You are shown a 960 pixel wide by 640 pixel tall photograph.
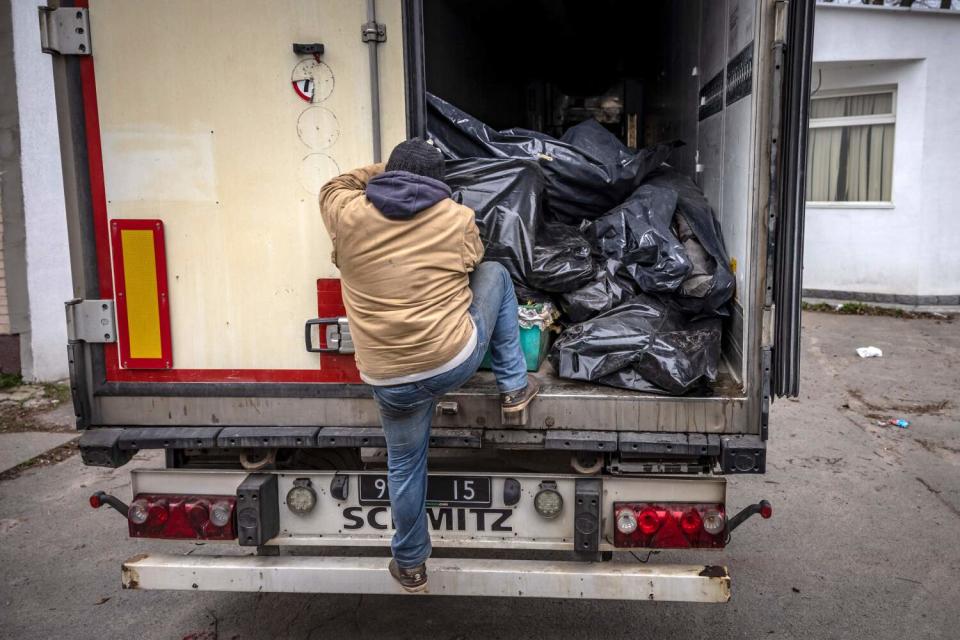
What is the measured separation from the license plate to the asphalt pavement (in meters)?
0.84

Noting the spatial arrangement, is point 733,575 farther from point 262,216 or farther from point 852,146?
point 852,146

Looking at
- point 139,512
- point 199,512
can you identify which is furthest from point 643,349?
point 139,512

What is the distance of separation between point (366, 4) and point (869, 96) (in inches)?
364

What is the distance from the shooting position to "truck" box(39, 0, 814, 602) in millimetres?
2734

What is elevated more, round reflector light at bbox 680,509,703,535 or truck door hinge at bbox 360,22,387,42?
truck door hinge at bbox 360,22,387,42

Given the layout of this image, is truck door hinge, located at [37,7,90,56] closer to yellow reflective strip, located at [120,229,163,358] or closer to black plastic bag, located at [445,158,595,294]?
yellow reflective strip, located at [120,229,163,358]

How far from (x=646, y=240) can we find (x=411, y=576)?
160cm

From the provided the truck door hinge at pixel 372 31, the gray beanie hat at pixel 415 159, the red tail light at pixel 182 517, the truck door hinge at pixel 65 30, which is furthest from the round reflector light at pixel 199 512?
the truck door hinge at pixel 372 31

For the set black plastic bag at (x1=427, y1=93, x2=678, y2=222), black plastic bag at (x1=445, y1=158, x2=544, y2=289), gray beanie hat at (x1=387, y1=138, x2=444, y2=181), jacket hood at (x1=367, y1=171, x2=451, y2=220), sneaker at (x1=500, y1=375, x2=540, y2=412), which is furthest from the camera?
black plastic bag at (x1=427, y1=93, x2=678, y2=222)

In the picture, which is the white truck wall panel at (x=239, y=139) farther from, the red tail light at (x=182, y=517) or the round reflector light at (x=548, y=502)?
the round reflector light at (x=548, y=502)

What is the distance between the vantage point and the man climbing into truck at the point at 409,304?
2518mm

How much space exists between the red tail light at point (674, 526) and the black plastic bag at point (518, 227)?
97cm

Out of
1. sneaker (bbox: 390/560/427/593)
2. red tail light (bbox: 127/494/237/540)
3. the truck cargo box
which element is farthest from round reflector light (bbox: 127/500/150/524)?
sneaker (bbox: 390/560/427/593)

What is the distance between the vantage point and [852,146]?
10.4m
